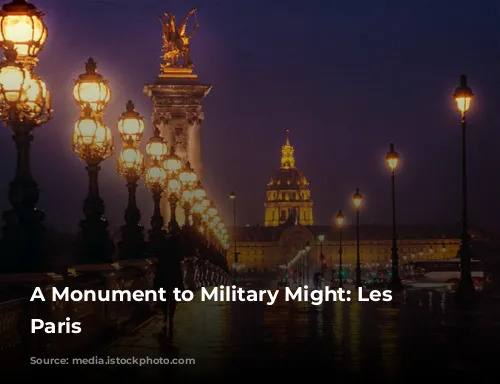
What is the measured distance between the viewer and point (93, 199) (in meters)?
31.0

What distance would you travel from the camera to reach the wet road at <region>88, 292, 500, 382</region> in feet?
68.1

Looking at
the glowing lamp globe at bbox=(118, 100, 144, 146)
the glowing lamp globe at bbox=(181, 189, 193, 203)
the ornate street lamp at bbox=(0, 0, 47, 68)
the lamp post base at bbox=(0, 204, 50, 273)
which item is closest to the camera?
the lamp post base at bbox=(0, 204, 50, 273)

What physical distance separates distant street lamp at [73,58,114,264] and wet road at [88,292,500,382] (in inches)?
84.5

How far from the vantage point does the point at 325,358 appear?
75.7ft

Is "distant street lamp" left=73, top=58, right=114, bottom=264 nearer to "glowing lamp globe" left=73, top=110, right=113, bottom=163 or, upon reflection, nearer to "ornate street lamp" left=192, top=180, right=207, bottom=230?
"glowing lamp globe" left=73, top=110, right=113, bottom=163

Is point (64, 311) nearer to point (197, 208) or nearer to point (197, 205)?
point (197, 205)

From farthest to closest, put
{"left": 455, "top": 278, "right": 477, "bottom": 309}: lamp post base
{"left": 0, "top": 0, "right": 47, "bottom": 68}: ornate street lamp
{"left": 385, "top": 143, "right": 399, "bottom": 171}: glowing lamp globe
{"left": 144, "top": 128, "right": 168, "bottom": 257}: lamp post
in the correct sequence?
{"left": 385, "top": 143, "right": 399, "bottom": 171}: glowing lamp globe
{"left": 455, "top": 278, "right": 477, "bottom": 309}: lamp post base
{"left": 144, "top": 128, "right": 168, "bottom": 257}: lamp post
{"left": 0, "top": 0, "right": 47, "bottom": 68}: ornate street lamp

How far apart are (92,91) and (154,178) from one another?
51.7 feet

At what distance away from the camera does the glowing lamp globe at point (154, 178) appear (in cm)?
4719

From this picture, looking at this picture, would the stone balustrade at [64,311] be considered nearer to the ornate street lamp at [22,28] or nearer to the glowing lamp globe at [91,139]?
the glowing lamp globe at [91,139]

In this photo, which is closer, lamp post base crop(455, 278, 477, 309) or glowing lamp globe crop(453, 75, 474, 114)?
lamp post base crop(455, 278, 477, 309)

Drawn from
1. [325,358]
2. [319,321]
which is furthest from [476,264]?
[325,358]

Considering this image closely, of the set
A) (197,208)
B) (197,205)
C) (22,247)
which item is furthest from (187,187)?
(22,247)

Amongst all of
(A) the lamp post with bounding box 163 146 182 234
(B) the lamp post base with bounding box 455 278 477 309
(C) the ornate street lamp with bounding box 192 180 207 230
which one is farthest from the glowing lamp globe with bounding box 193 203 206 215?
(B) the lamp post base with bounding box 455 278 477 309
